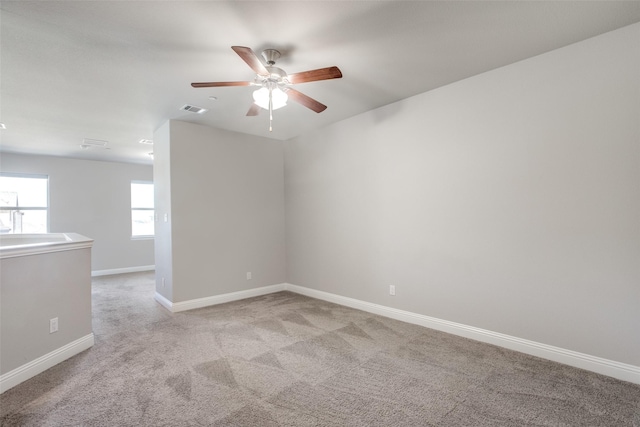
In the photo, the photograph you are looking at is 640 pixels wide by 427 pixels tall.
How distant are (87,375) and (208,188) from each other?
2719 mm

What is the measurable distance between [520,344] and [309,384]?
195 centimetres

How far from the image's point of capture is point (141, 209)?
7.71 meters

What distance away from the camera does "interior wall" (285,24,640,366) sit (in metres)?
2.39

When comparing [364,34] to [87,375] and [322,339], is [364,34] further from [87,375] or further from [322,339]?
[87,375]

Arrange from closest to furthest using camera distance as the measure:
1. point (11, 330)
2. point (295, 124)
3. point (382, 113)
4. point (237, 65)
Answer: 1. point (11, 330)
2. point (237, 65)
3. point (382, 113)
4. point (295, 124)

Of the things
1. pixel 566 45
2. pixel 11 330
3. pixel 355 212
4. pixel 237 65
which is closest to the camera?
pixel 11 330

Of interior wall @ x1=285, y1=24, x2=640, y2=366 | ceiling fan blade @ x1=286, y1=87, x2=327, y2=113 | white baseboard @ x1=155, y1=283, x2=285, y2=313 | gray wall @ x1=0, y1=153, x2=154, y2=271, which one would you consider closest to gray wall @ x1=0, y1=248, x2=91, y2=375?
white baseboard @ x1=155, y1=283, x2=285, y2=313

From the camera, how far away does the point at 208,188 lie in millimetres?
4672

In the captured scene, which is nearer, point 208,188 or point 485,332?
point 485,332

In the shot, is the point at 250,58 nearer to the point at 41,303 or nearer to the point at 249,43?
the point at 249,43

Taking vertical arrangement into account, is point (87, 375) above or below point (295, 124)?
below

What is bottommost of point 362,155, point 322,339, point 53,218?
point 322,339

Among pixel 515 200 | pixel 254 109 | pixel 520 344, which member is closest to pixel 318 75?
pixel 254 109

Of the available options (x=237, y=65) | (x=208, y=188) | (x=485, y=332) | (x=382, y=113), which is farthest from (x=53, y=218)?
(x=485, y=332)
